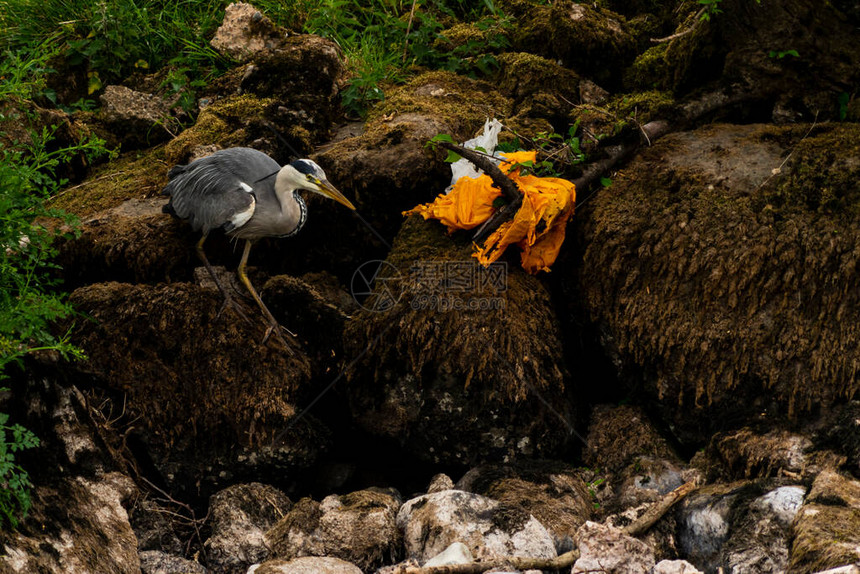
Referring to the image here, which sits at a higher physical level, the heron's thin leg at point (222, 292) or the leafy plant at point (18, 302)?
the leafy plant at point (18, 302)

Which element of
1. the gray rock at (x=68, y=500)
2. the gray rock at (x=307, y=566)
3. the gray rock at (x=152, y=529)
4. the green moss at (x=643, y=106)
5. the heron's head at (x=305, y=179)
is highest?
the green moss at (x=643, y=106)

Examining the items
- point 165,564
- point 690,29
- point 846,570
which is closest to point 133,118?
point 165,564

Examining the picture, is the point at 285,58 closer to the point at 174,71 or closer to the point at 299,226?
the point at 174,71

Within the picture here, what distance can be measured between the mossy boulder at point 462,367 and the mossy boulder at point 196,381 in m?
0.41

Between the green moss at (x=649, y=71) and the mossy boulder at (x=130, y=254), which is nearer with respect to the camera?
the mossy boulder at (x=130, y=254)

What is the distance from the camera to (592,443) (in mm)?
4324

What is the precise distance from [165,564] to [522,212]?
240 centimetres

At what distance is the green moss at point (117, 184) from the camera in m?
5.27

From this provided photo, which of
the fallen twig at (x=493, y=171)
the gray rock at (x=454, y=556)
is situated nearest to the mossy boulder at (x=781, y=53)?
the fallen twig at (x=493, y=171)

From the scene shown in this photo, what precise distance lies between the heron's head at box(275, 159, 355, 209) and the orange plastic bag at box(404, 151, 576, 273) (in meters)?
0.58

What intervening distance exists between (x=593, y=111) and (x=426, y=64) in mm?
1626

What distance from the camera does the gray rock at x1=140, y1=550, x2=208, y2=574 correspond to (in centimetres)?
350

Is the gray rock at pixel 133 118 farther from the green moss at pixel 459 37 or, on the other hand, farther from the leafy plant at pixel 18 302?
the green moss at pixel 459 37

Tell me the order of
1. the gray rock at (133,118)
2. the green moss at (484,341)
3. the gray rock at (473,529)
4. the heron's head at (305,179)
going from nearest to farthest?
the gray rock at (473,529) < the green moss at (484,341) < the heron's head at (305,179) < the gray rock at (133,118)
